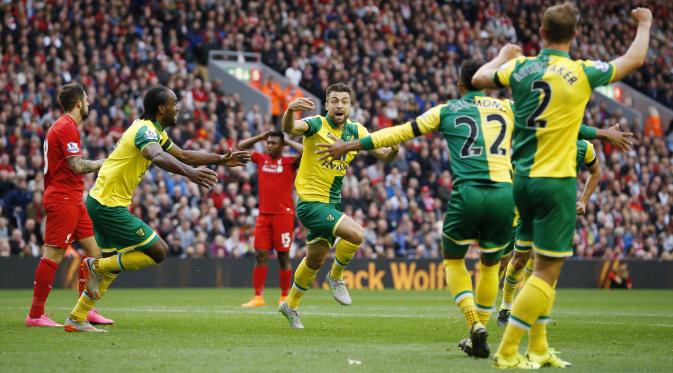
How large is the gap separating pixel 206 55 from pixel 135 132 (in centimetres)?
1945

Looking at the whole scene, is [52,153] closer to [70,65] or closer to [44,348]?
[44,348]

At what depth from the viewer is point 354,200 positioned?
87.9 ft

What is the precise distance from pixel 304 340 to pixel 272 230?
7455mm

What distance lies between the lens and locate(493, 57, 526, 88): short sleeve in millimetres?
8133

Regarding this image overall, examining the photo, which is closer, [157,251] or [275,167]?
[157,251]

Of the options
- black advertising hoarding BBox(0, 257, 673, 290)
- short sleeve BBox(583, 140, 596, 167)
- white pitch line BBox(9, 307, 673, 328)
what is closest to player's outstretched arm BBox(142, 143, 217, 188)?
white pitch line BBox(9, 307, 673, 328)

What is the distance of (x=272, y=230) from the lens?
57.6ft

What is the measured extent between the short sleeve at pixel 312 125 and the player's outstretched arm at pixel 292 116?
0.08m

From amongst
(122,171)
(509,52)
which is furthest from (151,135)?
(509,52)

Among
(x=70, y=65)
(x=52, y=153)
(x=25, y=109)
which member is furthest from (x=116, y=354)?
(x=70, y=65)

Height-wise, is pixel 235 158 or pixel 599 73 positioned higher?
pixel 599 73

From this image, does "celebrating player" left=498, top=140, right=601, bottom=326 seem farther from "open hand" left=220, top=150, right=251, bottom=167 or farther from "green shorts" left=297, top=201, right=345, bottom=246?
"open hand" left=220, top=150, right=251, bottom=167

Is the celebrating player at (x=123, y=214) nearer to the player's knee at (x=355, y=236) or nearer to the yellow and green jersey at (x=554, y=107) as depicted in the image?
the player's knee at (x=355, y=236)

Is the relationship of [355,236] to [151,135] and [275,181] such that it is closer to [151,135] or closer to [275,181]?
[151,135]
